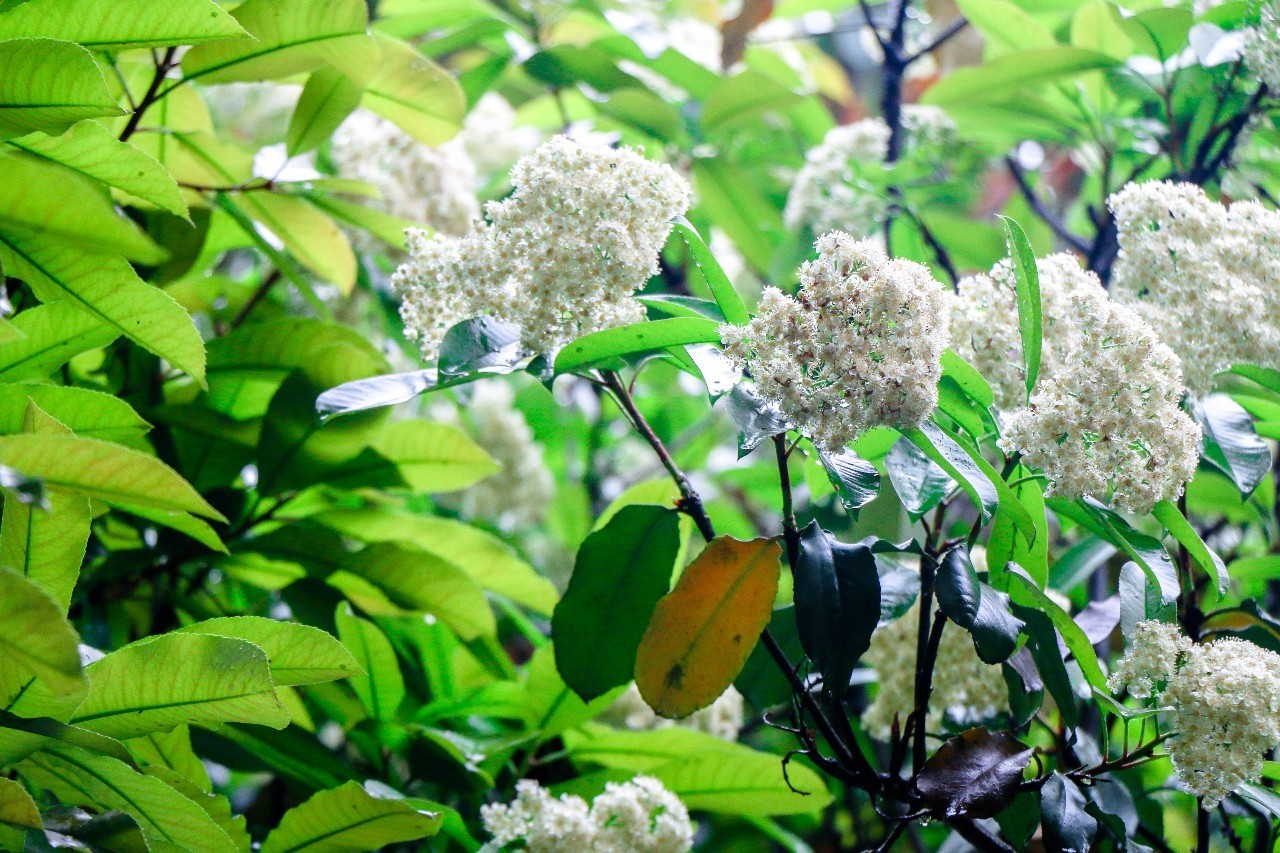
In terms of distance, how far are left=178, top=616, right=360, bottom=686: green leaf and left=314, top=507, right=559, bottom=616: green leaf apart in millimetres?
534

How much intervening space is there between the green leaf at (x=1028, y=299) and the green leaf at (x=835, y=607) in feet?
0.75

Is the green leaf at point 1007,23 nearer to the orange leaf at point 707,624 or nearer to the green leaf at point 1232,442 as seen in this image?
the green leaf at point 1232,442

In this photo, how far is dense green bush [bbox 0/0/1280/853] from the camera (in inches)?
34.1

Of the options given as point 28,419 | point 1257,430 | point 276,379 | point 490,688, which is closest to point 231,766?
point 490,688

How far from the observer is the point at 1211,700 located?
0.90 metres

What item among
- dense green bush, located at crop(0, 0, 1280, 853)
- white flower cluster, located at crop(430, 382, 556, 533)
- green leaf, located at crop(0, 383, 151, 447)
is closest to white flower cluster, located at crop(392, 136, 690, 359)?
dense green bush, located at crop(0, 0, 1280, 853)

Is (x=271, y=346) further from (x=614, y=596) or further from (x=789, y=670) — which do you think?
(x=789, y=670)

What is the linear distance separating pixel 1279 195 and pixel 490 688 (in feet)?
5.30

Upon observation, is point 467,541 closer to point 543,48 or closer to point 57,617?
point 57,617

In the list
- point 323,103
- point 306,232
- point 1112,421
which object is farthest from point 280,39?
point 1112,421

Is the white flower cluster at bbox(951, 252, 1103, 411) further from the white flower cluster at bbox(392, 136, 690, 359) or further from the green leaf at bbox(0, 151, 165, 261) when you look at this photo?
the green leaf at bbox(0, 151, 165, 261)

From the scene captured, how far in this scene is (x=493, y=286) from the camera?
99 centimetres

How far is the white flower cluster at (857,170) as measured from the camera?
182 cm

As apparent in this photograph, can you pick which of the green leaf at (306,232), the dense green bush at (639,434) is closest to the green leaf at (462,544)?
the dense green bush at (639,434)
